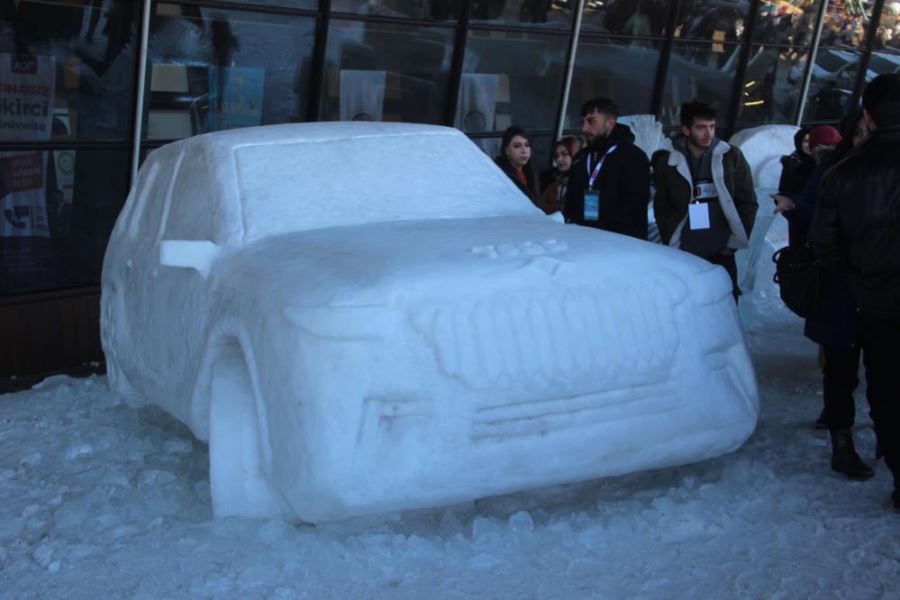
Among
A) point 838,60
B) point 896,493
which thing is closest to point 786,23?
point 838,60

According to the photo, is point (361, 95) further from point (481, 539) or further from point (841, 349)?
point (481, 539)

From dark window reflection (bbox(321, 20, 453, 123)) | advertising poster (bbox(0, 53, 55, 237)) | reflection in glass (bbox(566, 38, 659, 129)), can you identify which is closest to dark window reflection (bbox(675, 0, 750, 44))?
reflection in glass (bbox(566, 38, 659, 129))

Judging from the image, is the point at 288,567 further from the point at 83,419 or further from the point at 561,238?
the point at 83,419

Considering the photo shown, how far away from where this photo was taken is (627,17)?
1235cm

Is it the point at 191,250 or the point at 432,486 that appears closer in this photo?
the point at 432,486

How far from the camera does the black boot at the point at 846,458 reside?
507cm

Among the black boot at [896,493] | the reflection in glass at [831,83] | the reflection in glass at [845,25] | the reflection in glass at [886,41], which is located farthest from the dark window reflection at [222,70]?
the reflection in glass at [886,41]

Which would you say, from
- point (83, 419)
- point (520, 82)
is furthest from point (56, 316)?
point (520, 82)

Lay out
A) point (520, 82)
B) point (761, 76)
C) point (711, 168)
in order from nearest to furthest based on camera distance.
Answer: point (711, 168), point (520, 82), point (761, 76)

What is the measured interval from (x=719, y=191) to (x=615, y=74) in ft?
20.0

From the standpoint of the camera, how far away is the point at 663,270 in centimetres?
461

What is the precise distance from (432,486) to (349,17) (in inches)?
252

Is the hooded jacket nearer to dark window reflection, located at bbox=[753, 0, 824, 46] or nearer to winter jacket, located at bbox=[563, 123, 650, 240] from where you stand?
winter jacket, located at bbox=[563, 123, 650, 240]

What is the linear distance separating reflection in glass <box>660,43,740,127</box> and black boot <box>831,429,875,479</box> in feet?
27.9
